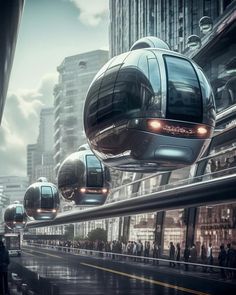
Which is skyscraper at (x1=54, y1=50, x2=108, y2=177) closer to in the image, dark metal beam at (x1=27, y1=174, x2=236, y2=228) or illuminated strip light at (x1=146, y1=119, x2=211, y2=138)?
dark metal beam at (x1=27, y1=174, x2=236, y2=228)

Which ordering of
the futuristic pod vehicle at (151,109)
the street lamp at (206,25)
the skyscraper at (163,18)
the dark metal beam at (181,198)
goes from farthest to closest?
the skyscraper at (163,18) < the street lamp at (206,25) < the dark metal beam at (181,198) < the futuristic pod vehicle at (151,109)

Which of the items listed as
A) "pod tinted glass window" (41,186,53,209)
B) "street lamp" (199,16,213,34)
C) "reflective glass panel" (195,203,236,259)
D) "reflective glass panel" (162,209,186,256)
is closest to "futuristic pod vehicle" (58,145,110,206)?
"pod tinted glass window" (41,186,53,209)

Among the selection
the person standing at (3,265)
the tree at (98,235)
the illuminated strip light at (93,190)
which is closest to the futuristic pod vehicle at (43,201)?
the person standing at (3,265)

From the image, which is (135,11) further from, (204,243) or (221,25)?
(204,243)

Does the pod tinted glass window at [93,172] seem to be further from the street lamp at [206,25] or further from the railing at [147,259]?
the street lamp at [206,25]

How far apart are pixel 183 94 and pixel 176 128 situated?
36 cm

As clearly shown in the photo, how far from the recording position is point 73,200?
11.6m

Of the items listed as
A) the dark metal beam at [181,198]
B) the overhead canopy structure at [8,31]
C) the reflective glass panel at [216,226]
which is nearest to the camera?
the overhead canopy structure at [8,31]

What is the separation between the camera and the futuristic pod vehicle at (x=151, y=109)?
596cm

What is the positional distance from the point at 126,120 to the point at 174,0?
75.6 metres

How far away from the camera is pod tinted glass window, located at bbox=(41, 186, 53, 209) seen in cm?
1616

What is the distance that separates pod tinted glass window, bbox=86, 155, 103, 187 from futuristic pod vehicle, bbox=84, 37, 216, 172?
4.73 m

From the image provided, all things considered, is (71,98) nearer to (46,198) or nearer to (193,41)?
(193,41)

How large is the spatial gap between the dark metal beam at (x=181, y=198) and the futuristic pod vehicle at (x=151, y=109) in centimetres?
1799
